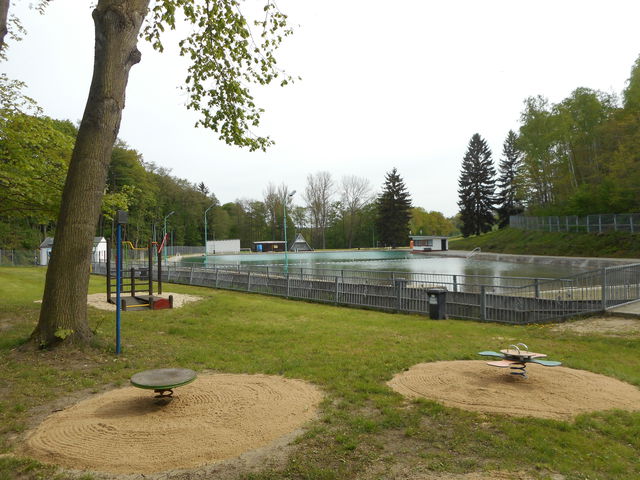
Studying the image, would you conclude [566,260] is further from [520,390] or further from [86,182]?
[86,182]

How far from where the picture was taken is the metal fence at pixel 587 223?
139ft

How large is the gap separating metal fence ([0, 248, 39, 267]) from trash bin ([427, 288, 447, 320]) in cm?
4926

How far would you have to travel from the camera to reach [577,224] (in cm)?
5038

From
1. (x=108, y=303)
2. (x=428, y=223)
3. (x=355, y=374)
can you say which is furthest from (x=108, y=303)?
(x=428, y=223)

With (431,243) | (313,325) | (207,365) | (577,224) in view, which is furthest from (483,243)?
(207,365)

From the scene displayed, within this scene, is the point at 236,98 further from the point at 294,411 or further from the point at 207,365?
the point at 294,411

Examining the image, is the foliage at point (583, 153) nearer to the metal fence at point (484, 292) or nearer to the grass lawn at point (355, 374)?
the metal fence at point (484, 292)

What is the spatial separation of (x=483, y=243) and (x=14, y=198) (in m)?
66.1

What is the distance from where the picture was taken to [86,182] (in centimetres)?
802

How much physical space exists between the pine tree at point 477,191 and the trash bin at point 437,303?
7834cm

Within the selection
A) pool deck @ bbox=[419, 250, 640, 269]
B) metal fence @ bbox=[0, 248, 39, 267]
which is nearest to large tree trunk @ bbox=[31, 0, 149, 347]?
pool deck @ bbox=[419, 250, 640, 269]

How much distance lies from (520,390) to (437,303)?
8.24 meters

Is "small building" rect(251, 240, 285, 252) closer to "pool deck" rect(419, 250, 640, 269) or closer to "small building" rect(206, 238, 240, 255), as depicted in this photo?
"small building" rect(206, 238, 240, 255)

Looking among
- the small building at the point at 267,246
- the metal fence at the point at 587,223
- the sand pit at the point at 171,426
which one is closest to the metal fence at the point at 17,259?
the small building at the point at 267,246
